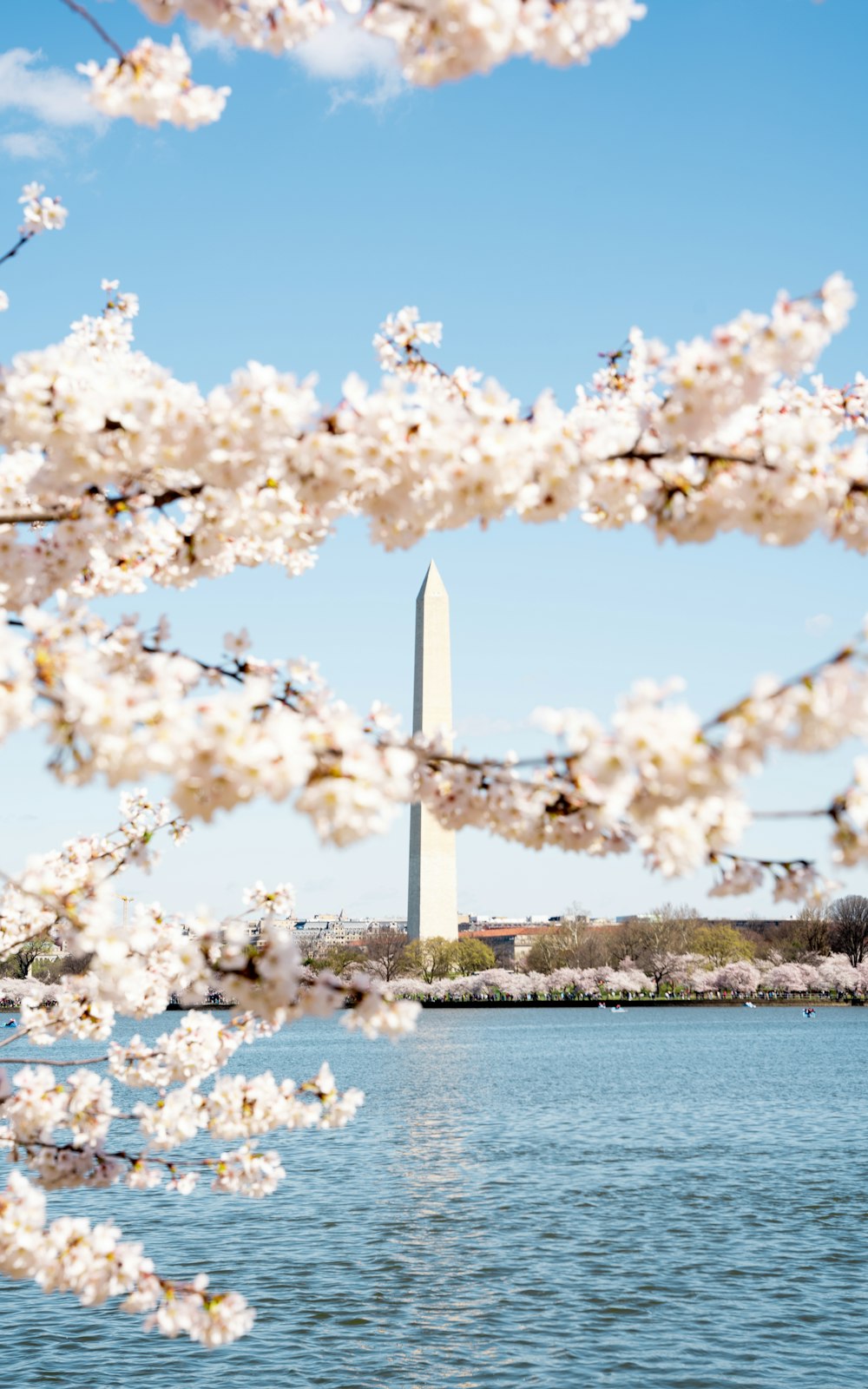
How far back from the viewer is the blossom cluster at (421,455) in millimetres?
3311

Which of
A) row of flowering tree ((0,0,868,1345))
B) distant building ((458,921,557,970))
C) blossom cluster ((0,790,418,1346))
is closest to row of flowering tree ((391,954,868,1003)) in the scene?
distant building ((458,921,557,970))

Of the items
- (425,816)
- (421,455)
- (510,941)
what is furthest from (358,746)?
(510,941)

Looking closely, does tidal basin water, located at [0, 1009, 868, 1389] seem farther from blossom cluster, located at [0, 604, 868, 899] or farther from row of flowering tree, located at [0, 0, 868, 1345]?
blossom cluster, located at [0, 604, 868, 899]

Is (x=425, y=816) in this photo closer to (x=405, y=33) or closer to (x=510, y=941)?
(x=405, y=33)

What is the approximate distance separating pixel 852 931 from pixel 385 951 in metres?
35.7

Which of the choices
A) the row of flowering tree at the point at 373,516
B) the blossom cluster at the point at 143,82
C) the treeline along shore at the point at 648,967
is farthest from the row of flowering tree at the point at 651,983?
the blossom cluster at the point at 143,82

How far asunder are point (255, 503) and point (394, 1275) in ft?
43.0

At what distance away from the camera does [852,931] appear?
334ft

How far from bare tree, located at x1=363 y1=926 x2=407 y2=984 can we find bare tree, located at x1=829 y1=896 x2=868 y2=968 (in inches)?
1315

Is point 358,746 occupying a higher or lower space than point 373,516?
lower

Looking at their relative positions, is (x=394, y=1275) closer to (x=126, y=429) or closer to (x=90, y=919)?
(x=90, y=919)

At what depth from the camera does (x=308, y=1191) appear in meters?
20.0

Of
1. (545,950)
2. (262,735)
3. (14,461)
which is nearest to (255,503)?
(14,461)

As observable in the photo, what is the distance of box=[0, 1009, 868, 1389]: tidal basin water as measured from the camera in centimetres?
1165
